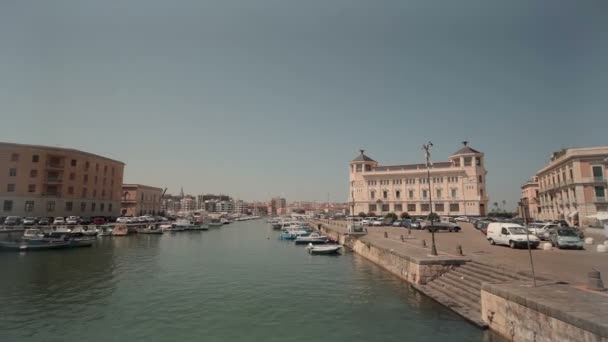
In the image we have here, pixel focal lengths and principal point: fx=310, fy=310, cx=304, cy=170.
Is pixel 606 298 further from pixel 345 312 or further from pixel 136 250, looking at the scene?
pixel 136 250

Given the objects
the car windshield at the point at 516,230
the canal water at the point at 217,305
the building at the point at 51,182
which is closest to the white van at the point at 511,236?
the car windshield at the point at 516,230

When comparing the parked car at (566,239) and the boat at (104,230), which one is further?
the boat at (104,230)

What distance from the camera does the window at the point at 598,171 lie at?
48819 mm

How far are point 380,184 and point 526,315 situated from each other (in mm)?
88841

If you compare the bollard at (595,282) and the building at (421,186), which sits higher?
the building at (421,186)

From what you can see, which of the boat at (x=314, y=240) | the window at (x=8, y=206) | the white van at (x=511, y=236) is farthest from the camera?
the window at (x=8, y=206)

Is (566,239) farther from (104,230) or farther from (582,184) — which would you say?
(104,230)

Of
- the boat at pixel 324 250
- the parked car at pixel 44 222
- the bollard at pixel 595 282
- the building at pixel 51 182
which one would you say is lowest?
the boat at pixel 324 250

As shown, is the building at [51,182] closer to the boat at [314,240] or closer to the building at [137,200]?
the building at [137,200]

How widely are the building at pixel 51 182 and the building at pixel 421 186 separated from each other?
6392cm

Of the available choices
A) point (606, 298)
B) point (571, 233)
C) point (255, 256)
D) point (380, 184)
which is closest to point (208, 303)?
point (606, 298)

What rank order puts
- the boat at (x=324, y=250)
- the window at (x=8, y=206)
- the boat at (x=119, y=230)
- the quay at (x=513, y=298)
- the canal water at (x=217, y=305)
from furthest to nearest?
the boat at (x=119, y=230), the window at (x=8, y=206), the boat at (x=324, y=250), the canal water at (x=217, y=305), the quay at (x=513, y=298)

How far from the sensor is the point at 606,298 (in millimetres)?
9852

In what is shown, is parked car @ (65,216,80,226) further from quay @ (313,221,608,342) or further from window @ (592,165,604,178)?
window @ (592,165,604,178)
